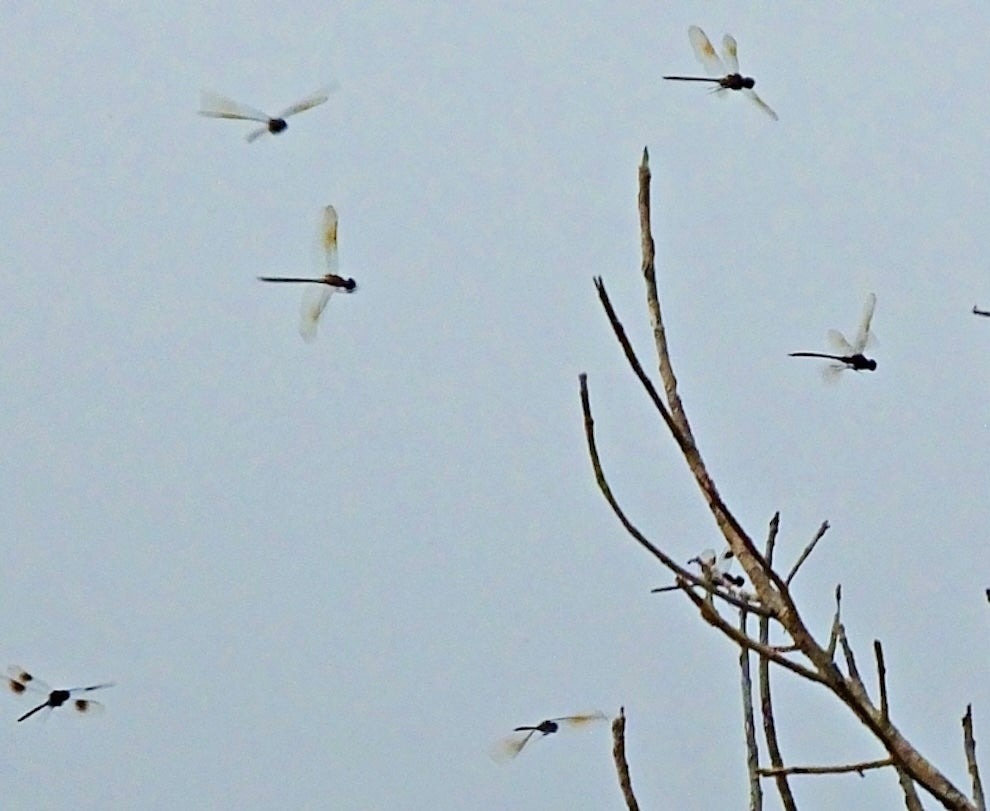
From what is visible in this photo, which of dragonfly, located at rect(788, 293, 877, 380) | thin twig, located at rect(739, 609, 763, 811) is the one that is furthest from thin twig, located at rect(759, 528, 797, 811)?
dragonfly, located at rect(788, 293, 877, 380)

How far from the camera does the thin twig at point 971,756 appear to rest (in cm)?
46

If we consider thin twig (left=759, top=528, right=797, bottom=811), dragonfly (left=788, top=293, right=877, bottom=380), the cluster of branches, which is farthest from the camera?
dragonfly (left=788, top=293, right=877, bottom=380)

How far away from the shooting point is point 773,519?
0.54 meters

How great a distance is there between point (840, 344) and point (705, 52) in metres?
0.34

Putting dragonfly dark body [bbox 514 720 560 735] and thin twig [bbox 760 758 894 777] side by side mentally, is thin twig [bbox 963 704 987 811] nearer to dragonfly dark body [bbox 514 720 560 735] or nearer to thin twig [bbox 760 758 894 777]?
thin twig [bbox 760 758 894 777]

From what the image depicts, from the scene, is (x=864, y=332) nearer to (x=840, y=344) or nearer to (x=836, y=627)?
(x=840, y=344)

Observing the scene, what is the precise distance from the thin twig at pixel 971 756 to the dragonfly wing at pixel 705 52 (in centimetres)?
91

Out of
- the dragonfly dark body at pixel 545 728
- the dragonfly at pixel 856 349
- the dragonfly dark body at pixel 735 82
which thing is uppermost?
the dragonfly dark body at pixel 735 82

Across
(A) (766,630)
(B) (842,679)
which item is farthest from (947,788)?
(A) (766,630)

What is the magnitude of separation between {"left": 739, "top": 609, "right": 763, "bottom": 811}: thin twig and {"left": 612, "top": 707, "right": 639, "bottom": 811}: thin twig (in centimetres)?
7

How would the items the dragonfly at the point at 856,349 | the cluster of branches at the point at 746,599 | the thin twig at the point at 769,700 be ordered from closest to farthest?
the cluster of branches at the point at 746,599 → the thin twig at the point at 769,700 → the dragonfly at the point at 856,349

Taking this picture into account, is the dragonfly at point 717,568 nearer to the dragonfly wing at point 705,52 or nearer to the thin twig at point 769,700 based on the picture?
the thin twig at point 769,700

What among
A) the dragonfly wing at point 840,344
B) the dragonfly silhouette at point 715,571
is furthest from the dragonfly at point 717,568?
the dragonfly wing at point 840,344

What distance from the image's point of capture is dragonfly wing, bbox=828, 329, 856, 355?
114 cm
